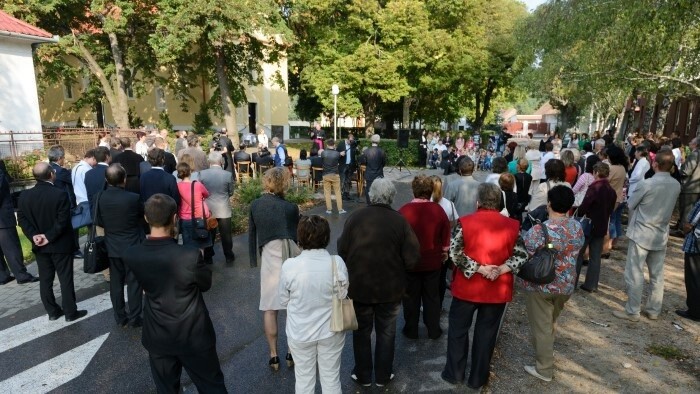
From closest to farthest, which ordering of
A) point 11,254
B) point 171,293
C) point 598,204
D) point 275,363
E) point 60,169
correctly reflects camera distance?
1. point 171,293
2. point 275,363
3. point 598,204
4. point 11,254
5. point 60,169

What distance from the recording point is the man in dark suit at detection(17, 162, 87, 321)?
4742 mm

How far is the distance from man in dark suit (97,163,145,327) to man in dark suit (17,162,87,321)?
0.58 metres

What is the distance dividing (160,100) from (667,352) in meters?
33.1

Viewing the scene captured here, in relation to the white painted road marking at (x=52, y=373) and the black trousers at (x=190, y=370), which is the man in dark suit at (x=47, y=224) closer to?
the white painted road marking at (x=52, y=373)

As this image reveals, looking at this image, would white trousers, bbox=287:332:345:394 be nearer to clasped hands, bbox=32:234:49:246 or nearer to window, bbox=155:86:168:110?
clasped hands, bbox=32:234:49:246

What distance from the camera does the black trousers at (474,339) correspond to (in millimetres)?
3607

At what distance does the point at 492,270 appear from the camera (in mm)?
3385

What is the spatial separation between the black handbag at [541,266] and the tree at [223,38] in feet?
58.8

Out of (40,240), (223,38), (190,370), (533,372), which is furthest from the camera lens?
(223,38)

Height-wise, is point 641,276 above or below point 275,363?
above

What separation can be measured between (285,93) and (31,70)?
1870 centimetres

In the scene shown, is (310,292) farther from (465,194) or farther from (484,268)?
(465,194)

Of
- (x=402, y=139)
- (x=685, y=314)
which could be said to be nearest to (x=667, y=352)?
(x=685, y=314)

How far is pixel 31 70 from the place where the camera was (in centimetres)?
1636
